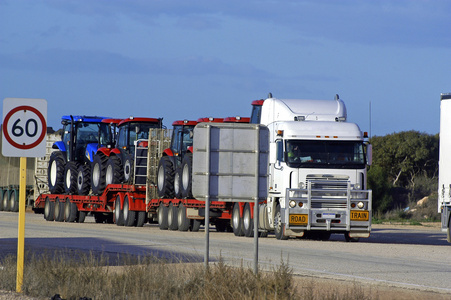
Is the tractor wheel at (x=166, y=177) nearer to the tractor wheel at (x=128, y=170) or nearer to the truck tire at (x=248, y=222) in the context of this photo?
Result: the tractor wheel at (x=128, y=170)

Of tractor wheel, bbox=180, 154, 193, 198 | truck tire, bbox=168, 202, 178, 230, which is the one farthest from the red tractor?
tractor wheel, bbox=180, 154, 193, 198

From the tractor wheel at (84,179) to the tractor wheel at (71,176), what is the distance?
28 cm

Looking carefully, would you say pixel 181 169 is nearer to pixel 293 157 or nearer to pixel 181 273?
pixel 293 157

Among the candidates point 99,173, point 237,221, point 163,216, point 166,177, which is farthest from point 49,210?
point 237,221

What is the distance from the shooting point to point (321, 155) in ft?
78.9

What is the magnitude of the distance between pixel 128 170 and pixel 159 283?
2200cm

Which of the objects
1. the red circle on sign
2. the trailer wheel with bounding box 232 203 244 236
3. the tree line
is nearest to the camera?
the red circle on sign

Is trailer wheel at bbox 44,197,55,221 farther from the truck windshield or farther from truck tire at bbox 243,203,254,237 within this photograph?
the truck windshield

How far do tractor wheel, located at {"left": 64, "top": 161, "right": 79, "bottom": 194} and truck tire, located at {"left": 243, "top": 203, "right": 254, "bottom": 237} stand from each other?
1158cm

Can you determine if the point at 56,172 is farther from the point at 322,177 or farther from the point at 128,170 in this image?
the point at 322,177

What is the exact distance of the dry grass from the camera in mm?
9992

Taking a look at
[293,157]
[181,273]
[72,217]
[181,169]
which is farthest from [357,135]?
[72,217]

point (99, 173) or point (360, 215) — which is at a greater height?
point (99, 173)

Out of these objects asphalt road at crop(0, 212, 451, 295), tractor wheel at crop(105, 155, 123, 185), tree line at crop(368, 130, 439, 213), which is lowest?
asphalt road at crop(0, 212, 451, 295)
